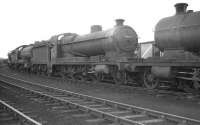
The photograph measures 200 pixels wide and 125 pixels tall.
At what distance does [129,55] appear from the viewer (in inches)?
611

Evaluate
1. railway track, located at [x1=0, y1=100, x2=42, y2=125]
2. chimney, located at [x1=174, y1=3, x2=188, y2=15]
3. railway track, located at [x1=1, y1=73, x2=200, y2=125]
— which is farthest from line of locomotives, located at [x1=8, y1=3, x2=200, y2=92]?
railway track, located at [x1=0, y1=100, x2=42, y2=125]

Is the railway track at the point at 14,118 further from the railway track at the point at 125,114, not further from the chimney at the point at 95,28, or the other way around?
the chimney at the point at 95,28

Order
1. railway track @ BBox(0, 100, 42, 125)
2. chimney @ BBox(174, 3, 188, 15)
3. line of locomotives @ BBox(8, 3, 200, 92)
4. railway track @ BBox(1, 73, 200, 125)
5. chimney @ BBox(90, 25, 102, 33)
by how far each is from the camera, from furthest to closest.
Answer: chimney @ BBox(90, 25, 102, 33) < chimney @ BBox(174, 3, 188, 15) < line of locomotives @ BBox(8, 3, 200, 92) < railway track @ BBox(0, 100, 42, 125) < railway track @ BBox(1, 73, 200, 125)

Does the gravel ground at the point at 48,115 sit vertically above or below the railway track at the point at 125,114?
below

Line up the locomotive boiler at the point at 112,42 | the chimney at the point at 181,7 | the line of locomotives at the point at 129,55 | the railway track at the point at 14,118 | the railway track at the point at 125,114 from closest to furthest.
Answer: the railway track at the point at 125,114
the railway track at the point at 14,118
the line of locomotives at the point at 129,55
the chimney at the point at 181,7
the locomotive boiler at the point at 112,42

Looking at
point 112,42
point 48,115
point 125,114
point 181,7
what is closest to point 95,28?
point 112,42

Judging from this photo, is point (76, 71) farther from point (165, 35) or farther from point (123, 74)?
point (165, 35)

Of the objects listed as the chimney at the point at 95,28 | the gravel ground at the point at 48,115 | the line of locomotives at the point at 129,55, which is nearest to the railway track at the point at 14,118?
the gravel ground at the point at 48,115

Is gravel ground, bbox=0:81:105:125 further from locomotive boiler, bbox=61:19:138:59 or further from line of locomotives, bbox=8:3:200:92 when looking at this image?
locomotive boiler, bbox=61:19:138:59

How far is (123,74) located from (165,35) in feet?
12.2

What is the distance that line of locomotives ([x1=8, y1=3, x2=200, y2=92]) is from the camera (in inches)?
404

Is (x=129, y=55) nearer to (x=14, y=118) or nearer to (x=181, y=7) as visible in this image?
(x=181, y=7)

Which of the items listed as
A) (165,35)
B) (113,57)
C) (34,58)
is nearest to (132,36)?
(113,57)

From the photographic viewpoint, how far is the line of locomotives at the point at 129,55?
10.3 m
